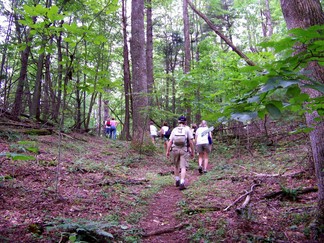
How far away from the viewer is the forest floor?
3420 millimetres

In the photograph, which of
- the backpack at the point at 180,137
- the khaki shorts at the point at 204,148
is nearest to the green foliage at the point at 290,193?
the backpack at the point at 180,137

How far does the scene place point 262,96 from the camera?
1.84m

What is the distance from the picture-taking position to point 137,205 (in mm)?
5137

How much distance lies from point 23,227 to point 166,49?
1035 inches

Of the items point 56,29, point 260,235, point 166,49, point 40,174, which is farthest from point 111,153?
point 166,49

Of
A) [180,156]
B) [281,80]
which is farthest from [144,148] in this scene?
[281,80]

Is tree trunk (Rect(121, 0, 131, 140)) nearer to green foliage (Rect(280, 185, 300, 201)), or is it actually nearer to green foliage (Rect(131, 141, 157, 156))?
green foliage (Rect(131, 141, 157, 156))

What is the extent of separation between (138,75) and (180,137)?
4.85m

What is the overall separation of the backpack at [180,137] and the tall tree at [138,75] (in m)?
3.43

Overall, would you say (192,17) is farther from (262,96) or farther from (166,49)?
(262,96)

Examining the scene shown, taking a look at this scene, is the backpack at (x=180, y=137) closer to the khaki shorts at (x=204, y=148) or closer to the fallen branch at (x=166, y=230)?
the khaki shorts at (x=204, y=148)

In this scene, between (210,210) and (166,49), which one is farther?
(166,49)

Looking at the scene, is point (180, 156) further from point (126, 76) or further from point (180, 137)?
point (126, 76)

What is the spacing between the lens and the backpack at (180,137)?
Answer: 7.33m
